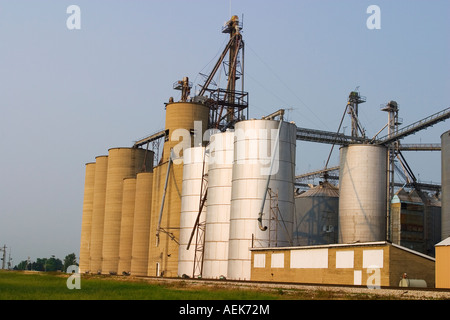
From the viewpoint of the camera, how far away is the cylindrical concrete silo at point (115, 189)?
8319 cm

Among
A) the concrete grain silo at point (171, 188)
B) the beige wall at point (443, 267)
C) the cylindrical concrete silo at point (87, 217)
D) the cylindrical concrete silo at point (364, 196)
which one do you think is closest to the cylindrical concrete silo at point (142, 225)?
the concrete grain silo at point (171, 188)

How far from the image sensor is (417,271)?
40.8 meters

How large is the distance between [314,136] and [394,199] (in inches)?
434

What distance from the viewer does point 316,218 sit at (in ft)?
232

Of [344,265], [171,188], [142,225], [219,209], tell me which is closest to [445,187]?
[344,265]

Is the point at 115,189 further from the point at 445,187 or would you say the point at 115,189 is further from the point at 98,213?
the point at 445,187

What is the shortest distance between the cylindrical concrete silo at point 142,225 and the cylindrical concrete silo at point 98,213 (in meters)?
14.0

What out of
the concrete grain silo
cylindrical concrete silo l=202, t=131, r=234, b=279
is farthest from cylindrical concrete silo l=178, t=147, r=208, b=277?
cylindrical concrete silo l=202, t=131, r=234, b=279

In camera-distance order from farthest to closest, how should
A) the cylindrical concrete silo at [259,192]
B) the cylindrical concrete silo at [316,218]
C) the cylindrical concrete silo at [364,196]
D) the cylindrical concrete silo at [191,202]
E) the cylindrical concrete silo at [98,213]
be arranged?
1. the cylindrical concrete silo at [98,213]
2. the cylindrical concrete silo at [316,218]
3. the cylindrical concrete silo at [364,196]
4. the cylindrical concrete silo at [191,202]
5. the cylindrical concrete silo at [259,192]

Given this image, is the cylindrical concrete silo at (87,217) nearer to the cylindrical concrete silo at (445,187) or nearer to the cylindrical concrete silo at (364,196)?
the cylindrical concrete silo at (364,196)

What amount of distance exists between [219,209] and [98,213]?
35.6 metres

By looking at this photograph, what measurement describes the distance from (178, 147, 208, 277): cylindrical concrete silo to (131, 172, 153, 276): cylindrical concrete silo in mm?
11514

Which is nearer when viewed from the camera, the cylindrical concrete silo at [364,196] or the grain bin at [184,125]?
the cylindrical concrete silo at [364,196]

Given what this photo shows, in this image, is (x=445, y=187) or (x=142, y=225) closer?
(x=445, y=187)
